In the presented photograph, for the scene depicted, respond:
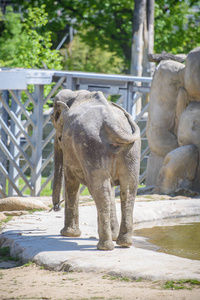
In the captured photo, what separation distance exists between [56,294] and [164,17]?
22.5 meters

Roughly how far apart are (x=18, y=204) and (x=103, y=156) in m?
2.81

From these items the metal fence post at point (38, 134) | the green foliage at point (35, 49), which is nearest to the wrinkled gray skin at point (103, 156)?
the metal fence post at point (38, 134)

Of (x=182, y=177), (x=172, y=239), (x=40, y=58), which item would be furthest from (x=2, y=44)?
(x=172, y=239)

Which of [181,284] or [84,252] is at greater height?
[181,284]

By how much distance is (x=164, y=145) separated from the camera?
10.3m

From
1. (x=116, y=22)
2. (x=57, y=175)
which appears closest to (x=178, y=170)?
(x=57, y=175)

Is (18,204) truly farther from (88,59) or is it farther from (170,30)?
(88,59)

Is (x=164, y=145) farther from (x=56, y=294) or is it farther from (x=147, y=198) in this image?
(x=56, y=294)

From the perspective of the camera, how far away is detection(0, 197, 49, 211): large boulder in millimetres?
7645

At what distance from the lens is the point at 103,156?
5.21 meters

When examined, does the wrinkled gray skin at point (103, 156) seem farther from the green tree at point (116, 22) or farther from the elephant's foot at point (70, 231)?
the green tree at point (116, 22)

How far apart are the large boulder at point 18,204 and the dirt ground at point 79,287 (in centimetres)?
283

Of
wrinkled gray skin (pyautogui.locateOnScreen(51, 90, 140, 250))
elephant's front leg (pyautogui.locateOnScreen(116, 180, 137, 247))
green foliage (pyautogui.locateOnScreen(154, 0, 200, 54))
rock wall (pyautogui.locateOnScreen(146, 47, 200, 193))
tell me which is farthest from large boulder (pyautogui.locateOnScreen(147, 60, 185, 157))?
green foliage (pyautogui.locateOnScreen(154, 0, 200, 54))

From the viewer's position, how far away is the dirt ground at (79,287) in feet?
13.3
